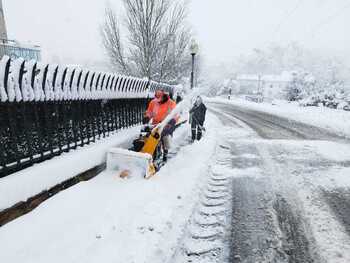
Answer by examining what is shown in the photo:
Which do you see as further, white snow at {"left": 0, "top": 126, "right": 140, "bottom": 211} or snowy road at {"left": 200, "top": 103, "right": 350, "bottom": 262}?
white snow at {"left": 0, "top": 126, "right": 140, "bottom": 211}

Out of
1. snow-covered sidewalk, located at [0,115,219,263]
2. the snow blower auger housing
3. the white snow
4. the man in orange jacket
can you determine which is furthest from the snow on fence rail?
the man in orange jacket

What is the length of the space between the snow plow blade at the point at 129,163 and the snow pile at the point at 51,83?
1214 mm

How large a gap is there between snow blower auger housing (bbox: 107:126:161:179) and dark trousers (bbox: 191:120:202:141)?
3.32 m

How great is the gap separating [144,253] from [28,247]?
122cm

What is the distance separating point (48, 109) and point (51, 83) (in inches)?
15.6

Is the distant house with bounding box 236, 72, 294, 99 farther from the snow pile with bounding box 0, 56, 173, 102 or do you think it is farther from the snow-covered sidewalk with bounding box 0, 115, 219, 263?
the snow-covered sidewalk with bounding box 0, 115, 219, 263

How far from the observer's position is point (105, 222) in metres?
3.33

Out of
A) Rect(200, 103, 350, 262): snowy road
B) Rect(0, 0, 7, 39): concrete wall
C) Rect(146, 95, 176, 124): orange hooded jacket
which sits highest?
Rect(0, 0, 7, 39): concrete wall

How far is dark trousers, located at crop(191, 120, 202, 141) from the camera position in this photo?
8344 mm

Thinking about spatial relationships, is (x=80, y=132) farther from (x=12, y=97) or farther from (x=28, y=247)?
(x=28, y=247)

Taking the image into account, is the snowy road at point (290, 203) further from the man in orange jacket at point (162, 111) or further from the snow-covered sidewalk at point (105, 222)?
the man in orange jacket at point (162, 111)

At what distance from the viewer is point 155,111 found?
596 centimetres

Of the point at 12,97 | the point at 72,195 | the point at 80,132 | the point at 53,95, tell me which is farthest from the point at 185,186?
the point at 12,97

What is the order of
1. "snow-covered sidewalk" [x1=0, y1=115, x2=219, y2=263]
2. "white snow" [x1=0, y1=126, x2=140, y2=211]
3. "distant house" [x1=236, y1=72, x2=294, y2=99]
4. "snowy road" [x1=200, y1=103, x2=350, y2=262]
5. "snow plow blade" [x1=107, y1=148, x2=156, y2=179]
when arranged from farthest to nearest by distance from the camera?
1. "distant house" [x1=236, y1=72, x2=294, y2=99]
2. "snow plow blade" [x1=107, y1=148, x2=156, y2=179]
3. "white snow" [x1=0, y1=126, x2=140, y2=211]
4. "snowy road" [x1=200, y1=103, x2=350, y2=262]
5. "snow-covered sidewalk" [x1=0, y1=115, x2=219, y2=263]
